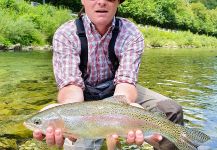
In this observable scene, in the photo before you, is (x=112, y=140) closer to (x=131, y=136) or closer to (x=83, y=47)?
(x=131, y=136)

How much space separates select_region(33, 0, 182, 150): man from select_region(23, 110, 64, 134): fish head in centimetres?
83

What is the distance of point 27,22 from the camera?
3069cm

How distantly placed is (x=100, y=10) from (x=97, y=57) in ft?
1.69

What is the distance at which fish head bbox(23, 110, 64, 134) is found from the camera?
341cm

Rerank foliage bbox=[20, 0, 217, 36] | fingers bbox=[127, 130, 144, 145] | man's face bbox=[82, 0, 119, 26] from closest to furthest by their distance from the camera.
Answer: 1. fingers bbox=[127, 130, 144, 145]
2. man's face bbox=[82, 0, 119, 26]
3. foliage bbox=[20, 0, 217, 36]

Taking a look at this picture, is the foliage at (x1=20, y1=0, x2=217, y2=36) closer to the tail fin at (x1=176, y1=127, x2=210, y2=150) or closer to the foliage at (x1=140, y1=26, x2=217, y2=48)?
the foliage at (x1=140, y1=26, x2=217, y2=48)

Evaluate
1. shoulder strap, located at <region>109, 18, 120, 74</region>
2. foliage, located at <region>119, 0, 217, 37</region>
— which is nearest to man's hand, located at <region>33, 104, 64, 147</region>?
shoulder strap, located at <region>109, 18, 120, 74</region>

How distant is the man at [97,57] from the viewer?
14.5ft

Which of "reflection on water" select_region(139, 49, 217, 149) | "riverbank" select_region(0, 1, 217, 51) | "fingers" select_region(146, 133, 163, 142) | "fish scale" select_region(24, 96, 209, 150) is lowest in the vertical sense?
"riverbank" select_region(0, 1, 217, 51)

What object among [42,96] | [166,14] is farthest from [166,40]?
[42,96]

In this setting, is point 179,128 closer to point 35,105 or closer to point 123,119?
point 123,119

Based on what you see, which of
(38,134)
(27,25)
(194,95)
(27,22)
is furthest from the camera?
(27,22)

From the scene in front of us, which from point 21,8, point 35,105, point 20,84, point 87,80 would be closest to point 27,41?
point 21,8

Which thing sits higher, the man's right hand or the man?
the man
